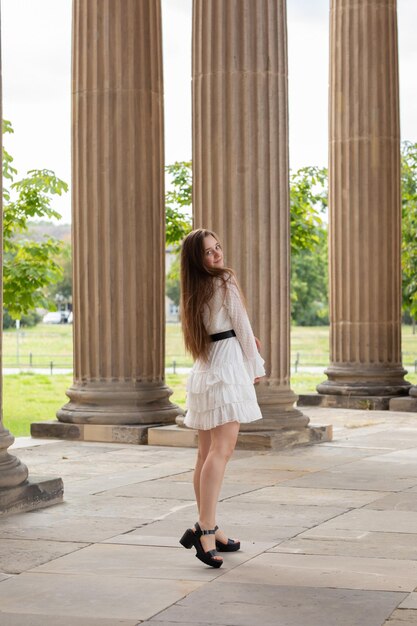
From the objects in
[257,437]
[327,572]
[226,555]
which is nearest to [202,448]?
[226,555]

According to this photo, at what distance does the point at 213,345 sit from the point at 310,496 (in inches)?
409

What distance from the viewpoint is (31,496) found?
112 ft

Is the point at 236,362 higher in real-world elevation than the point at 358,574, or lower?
higher

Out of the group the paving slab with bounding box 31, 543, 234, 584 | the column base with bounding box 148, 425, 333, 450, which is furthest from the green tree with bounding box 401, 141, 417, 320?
the paving slab with bounding box 31, 543, 234, 584

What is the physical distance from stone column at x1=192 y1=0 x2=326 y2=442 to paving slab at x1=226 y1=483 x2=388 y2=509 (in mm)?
12376

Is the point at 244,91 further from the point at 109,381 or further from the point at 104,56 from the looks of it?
the point at 109,381

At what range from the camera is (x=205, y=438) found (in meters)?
27.6

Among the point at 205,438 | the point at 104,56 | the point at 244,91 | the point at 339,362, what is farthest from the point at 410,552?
the point at 339,362

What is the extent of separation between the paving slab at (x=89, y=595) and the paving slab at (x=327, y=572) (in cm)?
158

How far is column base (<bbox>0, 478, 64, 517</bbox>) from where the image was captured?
33.1 meters

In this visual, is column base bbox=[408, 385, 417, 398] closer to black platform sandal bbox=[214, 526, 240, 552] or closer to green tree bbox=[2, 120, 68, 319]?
green tree bbox=[2, 120, 68, 319]

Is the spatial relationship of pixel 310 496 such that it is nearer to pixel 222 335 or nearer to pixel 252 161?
pixel 222 335

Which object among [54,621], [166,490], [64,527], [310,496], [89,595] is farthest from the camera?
[166,490]

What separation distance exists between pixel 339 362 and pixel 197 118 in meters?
26.0
